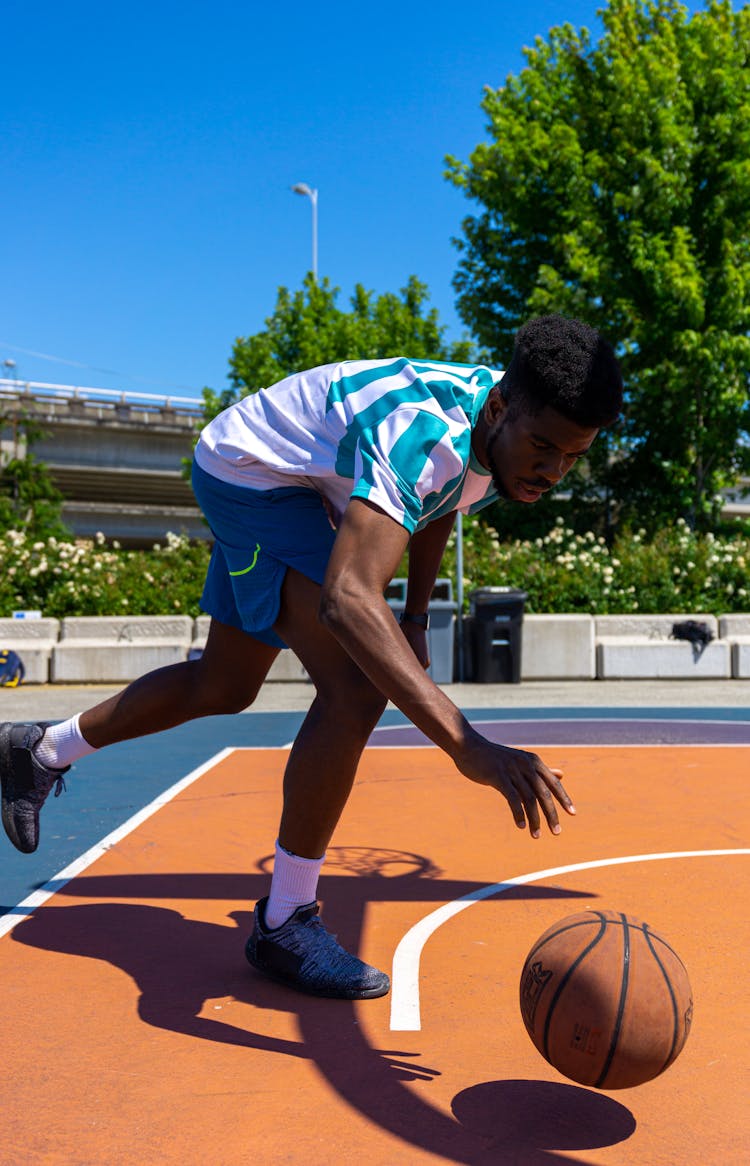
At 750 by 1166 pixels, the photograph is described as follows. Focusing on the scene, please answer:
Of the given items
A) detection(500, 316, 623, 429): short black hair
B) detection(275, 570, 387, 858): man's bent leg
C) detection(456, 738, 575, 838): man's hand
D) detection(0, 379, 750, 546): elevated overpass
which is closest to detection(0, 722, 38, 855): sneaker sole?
detection(275, 570, 387, 858): man's bent leg

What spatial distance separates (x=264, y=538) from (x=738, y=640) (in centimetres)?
1372

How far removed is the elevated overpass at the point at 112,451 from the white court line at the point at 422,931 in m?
35.7

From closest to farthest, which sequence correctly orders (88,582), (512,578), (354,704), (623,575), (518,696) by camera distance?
(354,704) → (518,696) → (88,582) → (512,578) → (623,575)

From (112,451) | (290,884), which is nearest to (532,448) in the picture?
(290,884)

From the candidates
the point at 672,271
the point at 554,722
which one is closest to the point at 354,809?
the point at 554,722

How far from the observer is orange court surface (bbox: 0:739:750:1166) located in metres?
2.53

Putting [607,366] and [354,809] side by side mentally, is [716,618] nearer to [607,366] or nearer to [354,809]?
[354,809]

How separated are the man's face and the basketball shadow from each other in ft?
4.82

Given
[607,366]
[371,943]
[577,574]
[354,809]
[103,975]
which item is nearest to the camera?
[607,366]

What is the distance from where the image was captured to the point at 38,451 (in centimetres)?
4100

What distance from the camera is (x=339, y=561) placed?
2.78 m

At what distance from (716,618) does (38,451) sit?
100 ft

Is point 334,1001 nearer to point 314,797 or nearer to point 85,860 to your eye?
point 314,797

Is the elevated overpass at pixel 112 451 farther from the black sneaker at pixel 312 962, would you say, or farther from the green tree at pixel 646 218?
the black sneaker at pixel 312 962
